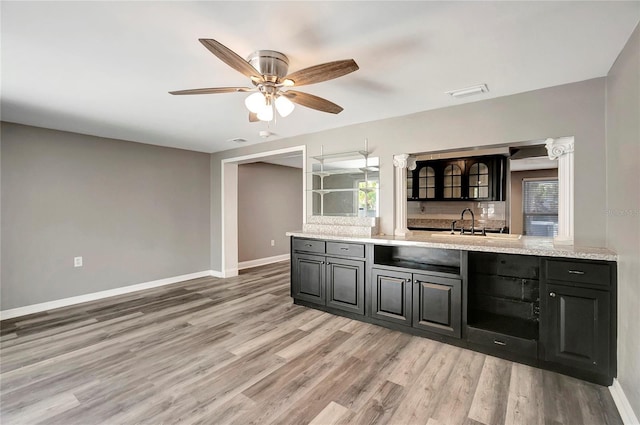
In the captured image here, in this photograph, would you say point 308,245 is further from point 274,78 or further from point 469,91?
point 469,91

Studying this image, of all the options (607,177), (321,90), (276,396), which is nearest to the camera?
(276,396)

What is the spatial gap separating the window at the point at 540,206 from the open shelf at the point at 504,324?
514 cm

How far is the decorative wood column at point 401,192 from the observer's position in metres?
3.49

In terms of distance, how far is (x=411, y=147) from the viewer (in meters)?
3.40

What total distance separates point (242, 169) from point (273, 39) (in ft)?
15.0

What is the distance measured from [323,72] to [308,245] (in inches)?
91.7

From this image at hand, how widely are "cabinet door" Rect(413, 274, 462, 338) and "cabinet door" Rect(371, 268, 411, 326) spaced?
0.27ft

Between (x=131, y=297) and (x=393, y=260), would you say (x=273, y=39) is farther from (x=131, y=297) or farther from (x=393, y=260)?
(x=131, y=297)

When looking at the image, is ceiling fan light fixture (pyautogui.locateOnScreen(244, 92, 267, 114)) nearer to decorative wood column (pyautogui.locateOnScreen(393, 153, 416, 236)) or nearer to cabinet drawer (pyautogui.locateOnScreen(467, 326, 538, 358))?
decorative wood column (pyautogui.locateOnScreen(393, 153, 416, 236))

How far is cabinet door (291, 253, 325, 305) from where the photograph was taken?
3.68 meters

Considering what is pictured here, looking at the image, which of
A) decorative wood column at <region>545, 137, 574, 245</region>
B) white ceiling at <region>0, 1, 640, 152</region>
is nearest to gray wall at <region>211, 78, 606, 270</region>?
decorative wood column at <region>545, 137, 574, 245</region>

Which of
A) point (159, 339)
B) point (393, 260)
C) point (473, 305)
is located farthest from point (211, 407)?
Answer: point (473, 305)

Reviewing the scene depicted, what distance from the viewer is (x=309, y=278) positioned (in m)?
3.79

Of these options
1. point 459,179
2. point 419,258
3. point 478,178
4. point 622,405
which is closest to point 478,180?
point 478,178
